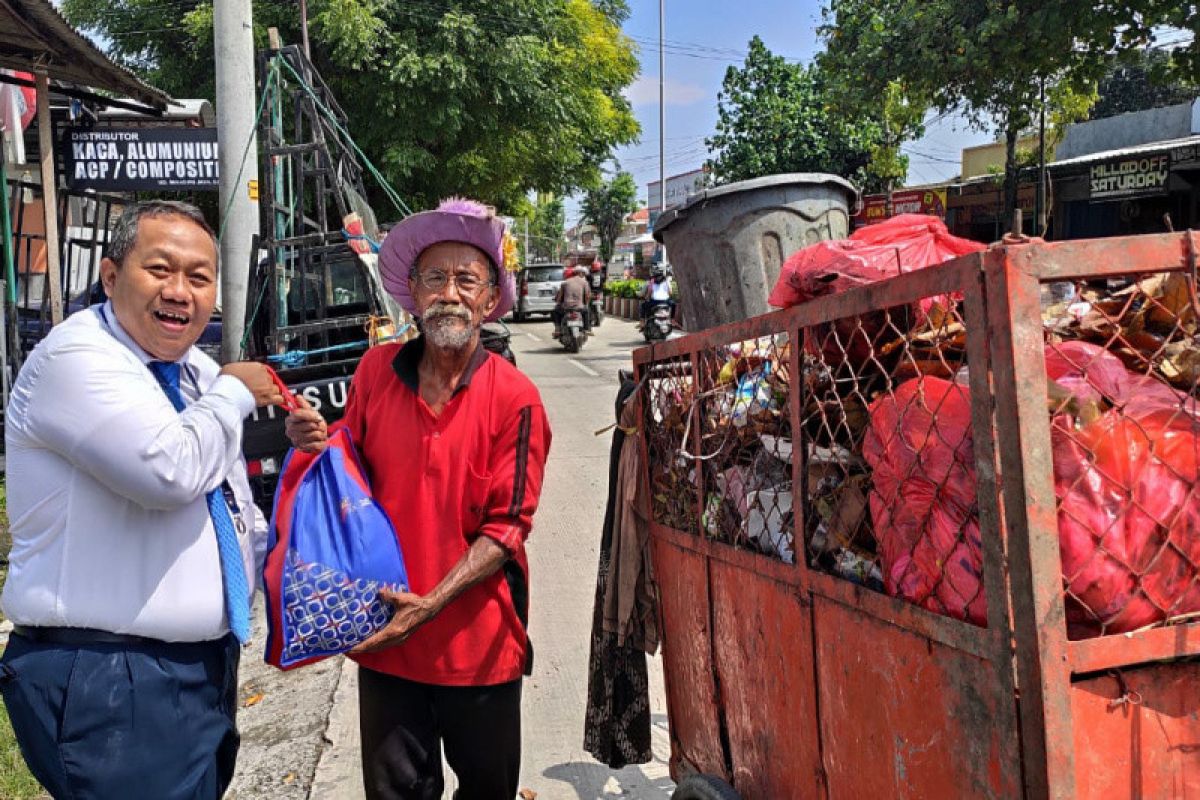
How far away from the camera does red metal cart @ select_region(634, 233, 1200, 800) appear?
4.78 feet

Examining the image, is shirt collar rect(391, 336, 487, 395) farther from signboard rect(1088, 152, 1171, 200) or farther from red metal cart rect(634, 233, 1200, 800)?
signboard rect(1088, 152, 1171, 200)

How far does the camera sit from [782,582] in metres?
2.19

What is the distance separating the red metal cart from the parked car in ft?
86.0

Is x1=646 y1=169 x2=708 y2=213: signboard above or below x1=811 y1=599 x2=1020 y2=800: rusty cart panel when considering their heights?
above

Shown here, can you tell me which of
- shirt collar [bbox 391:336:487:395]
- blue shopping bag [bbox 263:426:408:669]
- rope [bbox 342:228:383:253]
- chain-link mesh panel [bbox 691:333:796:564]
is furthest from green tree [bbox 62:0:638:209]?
blue shopping bag [bbox 263:426:408:669]

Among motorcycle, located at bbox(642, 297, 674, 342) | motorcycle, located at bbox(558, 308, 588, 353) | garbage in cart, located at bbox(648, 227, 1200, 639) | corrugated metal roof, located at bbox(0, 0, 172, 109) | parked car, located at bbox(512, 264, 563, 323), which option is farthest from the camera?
parked car, located at bbox(512, 264, 563, 323)

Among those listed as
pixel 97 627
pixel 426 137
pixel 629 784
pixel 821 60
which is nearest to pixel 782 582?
pixel 97 627

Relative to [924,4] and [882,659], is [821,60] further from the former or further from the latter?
[882,659]

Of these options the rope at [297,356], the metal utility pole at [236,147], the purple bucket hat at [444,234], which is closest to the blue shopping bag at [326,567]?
the purple bucket hat at [444,234]

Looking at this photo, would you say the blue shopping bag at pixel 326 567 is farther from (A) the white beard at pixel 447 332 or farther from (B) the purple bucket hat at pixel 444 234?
(B) the purple bucket hat at pixel 444 234

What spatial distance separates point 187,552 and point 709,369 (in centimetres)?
135

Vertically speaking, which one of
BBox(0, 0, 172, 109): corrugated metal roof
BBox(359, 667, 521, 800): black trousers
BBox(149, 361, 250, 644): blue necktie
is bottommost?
BBox(359, 667, 521, 800): black trousers

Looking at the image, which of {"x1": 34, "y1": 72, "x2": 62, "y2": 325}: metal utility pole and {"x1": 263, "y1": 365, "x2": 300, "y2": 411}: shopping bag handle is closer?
{"x1": 263, "y1": 365, "x2": 300, "y2": 411}: shopping bag handle

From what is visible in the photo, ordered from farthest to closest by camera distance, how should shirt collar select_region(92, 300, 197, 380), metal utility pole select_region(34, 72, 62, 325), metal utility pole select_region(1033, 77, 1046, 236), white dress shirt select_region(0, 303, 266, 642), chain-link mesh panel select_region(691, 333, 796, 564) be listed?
1. metal utility pole select_region(1033, 77, 1046, 236)
2. metal utility pole select_region(34, 72, 62, 325)
3. chain-link mesh panel select_region(691, 333, 796, 564)
4. shirt collar select_region(92, 300, 197, 380)
5. white dress shirt select_region(0, 303, 266, 642)
